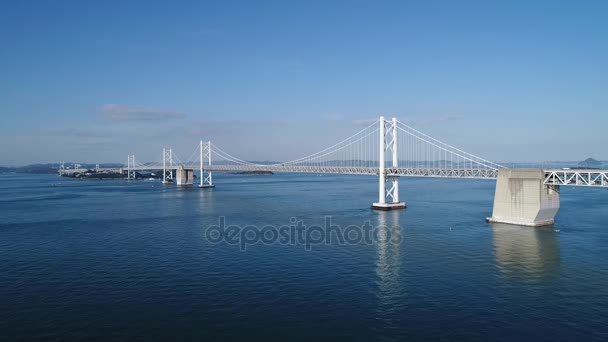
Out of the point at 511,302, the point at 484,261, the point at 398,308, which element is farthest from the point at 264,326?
the point at 484,261

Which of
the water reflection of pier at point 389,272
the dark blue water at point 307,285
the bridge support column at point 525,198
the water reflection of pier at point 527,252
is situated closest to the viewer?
the dark blue water at point 307,285

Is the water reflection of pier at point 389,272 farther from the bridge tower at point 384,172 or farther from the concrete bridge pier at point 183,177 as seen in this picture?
the concrete bridge pier at point 183,177

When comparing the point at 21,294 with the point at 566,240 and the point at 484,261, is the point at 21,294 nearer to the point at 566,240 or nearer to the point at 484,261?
the point at 484,261

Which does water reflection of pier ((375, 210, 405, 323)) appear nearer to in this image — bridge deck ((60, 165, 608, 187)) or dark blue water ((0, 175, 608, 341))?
dark blue water ((0, 175, 608, 341))

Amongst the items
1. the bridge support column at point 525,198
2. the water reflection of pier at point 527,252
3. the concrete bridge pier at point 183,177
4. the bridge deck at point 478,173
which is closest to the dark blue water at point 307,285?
the water reflection of pier at point 527,252

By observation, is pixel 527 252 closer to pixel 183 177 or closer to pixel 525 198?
pixel 525 198

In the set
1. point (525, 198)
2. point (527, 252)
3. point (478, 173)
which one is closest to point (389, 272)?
point (527, 252)
